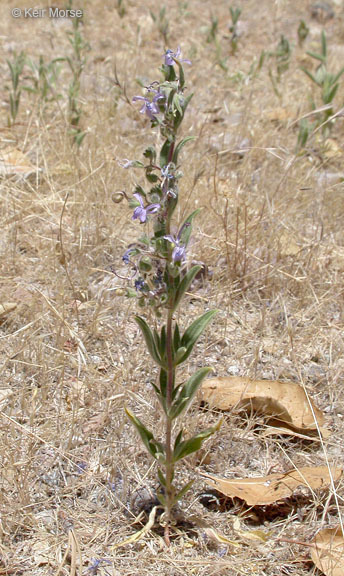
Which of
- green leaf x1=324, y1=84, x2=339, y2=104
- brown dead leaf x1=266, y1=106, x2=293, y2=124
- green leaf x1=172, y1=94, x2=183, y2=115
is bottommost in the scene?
brown dead leaf x1=266, y1=106, x2=293, y2=124

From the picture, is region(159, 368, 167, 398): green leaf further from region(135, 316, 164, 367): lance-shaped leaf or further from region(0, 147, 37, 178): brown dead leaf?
region(0, 147, 37, 178): brown dead leaf

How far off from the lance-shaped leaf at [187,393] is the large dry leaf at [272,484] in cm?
35

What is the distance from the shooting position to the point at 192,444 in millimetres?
1803

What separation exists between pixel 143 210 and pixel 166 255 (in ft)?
0.51

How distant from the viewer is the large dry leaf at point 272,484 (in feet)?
6.35

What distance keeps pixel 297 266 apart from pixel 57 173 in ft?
4.94

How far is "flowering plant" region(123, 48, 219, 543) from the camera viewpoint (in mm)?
1550

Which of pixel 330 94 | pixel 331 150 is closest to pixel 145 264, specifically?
pixel 331 150

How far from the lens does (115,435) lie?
84.6 inches

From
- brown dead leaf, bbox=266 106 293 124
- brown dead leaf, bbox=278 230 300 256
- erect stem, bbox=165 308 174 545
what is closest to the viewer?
erect stem, bbox=165 308 174 545

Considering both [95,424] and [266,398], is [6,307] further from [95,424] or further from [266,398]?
[266,398]

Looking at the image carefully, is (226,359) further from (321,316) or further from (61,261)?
(61,261)

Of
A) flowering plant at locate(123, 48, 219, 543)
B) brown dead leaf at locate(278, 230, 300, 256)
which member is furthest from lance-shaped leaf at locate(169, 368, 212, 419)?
brown dead leaf at locate(278, 230, 300, 256)

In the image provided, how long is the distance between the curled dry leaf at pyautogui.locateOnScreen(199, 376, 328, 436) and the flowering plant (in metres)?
0.42
